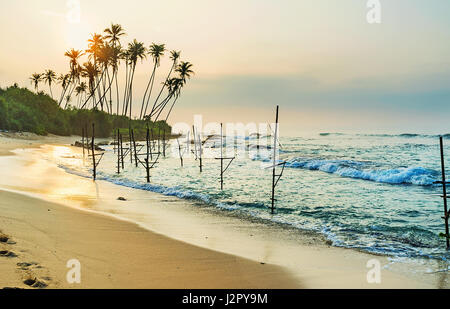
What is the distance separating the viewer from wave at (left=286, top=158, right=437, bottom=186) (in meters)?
22.4

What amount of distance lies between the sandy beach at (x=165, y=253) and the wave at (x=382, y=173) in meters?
15.9

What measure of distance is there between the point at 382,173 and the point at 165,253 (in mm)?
21414

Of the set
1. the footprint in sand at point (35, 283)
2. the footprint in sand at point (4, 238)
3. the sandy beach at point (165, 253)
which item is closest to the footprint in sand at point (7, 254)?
the sandy beach at point (165, 253)

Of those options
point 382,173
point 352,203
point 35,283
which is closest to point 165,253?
point 35,283

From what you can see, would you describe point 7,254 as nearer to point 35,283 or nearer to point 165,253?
point 35,283

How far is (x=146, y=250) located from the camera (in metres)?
7.00

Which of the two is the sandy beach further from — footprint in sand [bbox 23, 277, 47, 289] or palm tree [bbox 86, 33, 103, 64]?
palm tree [bbox 86, 33, 103, 64]

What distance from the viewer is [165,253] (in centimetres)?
693

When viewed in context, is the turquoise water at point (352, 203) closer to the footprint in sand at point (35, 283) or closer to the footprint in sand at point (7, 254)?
the footprint in sand at point (35, 283)
